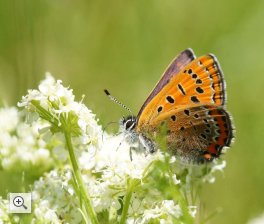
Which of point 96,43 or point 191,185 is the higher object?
point 96,43

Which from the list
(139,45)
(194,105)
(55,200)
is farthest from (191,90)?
(139,45)

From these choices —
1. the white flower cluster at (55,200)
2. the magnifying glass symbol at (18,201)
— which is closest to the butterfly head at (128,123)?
the white flower cluster at (55,200)

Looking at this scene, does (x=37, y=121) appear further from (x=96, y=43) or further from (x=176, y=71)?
(x=96, y=43)

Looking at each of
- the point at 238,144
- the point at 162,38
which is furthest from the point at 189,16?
the point at 238,144

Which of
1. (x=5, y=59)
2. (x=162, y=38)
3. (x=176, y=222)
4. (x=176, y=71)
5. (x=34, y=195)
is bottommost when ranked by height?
(x=176, y=222)

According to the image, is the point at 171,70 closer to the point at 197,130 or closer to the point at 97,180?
the point at 197,130

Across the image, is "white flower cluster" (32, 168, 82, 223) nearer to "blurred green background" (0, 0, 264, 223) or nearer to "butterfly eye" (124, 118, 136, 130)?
"butterfly eye" (124, 118, 136, 130)

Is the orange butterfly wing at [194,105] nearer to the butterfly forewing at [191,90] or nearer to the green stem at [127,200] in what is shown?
the butterfly forewing at [191,90]

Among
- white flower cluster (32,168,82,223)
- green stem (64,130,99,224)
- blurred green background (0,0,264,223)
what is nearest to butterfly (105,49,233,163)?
white flower cluster (32,168,82,223)
